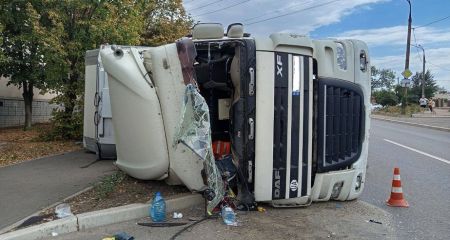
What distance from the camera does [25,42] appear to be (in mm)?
13477

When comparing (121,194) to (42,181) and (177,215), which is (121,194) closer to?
(177,215)

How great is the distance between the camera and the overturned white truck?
5641 millimetres

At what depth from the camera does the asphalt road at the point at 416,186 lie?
570cm

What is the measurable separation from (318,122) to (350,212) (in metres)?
1.26

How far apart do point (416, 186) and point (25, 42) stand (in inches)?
431

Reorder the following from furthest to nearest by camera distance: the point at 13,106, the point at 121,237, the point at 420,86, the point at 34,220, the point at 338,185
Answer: the point at 420,86 → the point at 13,106 → the point at 338,185 → the point at 34,220 → the point at 121,237

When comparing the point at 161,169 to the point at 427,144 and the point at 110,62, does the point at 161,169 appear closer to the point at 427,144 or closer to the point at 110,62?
the point at 110,62

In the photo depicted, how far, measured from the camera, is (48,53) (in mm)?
12016

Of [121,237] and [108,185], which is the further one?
[108,185]

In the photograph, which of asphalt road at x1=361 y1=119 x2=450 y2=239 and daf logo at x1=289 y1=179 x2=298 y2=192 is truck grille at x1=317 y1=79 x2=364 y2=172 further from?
asphalt road at x1=361 y1=119 x2=450 y2=239

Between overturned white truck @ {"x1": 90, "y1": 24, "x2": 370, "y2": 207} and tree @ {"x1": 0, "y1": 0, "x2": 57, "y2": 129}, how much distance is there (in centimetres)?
670

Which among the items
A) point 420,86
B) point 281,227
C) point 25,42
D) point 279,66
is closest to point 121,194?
point 281,227

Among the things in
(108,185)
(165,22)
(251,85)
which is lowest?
(108,185)

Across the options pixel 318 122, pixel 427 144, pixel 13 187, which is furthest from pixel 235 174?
pixel 427 144
